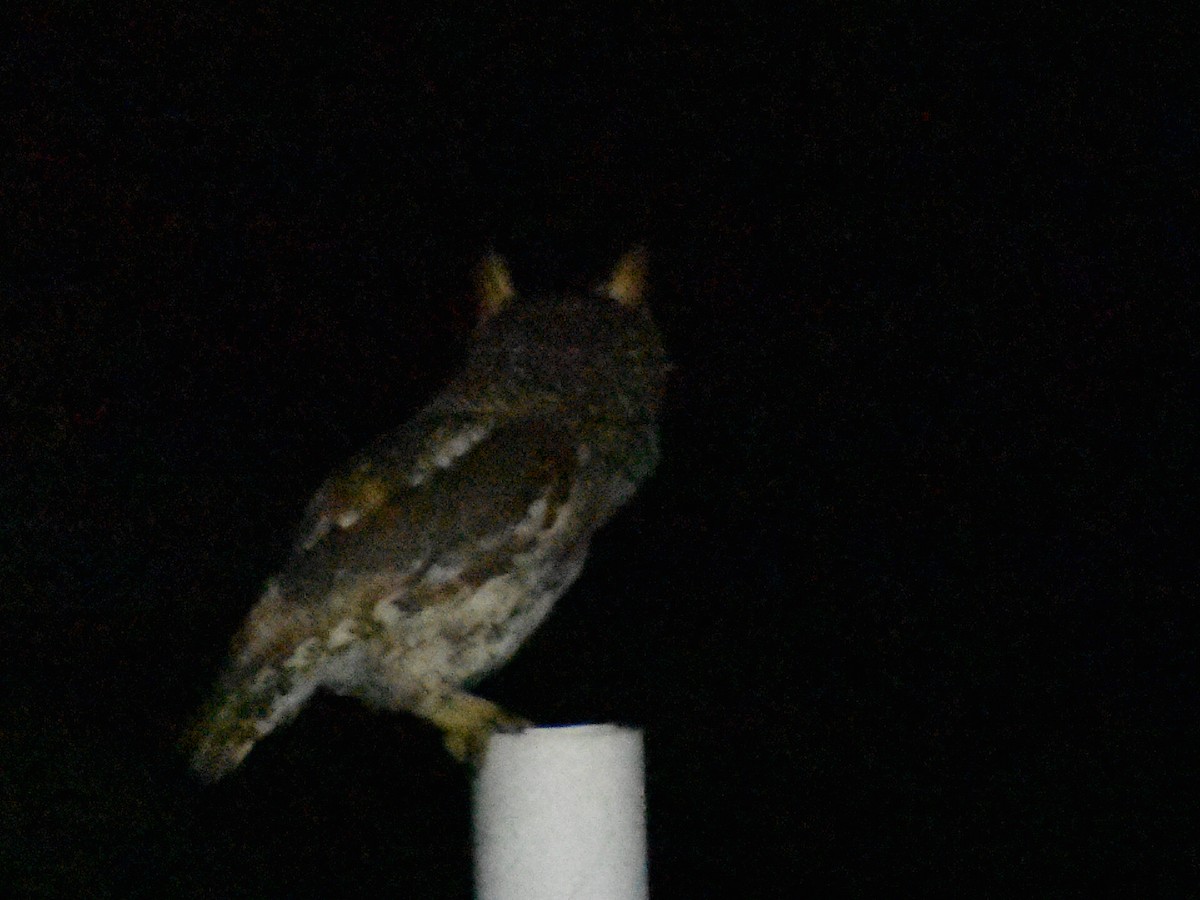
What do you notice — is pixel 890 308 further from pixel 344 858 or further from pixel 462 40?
pixel 344 858

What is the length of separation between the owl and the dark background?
4.41 ft

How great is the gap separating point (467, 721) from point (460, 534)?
0.24 m

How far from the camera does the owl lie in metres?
1.58

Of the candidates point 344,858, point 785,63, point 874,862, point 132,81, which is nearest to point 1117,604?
point 874,862

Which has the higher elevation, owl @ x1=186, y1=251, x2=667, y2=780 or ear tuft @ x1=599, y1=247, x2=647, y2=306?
ear tuft @ x1=599, y1=247, x2=647, y2=306

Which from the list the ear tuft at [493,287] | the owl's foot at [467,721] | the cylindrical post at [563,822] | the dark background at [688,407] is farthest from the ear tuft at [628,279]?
the dark background at [688,407]

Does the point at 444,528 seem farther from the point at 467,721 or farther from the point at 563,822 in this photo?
the point at 563,822

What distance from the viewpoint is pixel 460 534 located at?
1.64 m

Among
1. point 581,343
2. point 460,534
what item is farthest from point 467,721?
point 581,343

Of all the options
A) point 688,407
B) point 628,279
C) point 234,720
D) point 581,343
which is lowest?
point 234,720

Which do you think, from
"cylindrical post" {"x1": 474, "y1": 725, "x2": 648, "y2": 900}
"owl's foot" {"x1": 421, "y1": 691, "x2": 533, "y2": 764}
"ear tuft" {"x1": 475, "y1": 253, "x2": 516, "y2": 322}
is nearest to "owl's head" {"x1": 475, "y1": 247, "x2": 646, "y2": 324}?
"ear tuft" {"x1": 475, "y1": 253, "x2": 516, "y2": 322}

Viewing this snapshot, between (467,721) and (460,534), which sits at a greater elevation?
(460,534)

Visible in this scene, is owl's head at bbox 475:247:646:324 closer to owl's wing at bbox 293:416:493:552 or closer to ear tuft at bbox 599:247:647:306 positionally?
ear tuft at bbox 599:247:647:306

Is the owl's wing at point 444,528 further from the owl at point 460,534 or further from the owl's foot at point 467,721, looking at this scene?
the owl's foot at point 467,721
